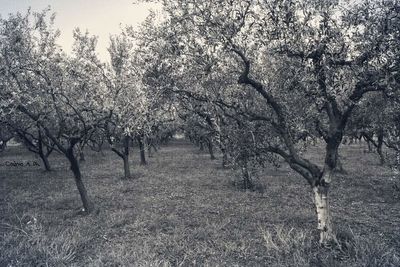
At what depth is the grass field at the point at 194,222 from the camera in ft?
43.5

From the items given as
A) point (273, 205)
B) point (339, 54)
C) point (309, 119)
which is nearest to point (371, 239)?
point (309, 119)

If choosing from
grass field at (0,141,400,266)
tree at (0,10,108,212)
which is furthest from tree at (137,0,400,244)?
tree at (0,10,108,212)

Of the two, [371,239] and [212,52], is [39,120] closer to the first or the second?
[212,52]

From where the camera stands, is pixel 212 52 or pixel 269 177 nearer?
pixel 212 52

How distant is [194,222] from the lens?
18.7 metres

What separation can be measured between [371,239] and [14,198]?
72.1 feet

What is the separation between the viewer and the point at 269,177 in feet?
105

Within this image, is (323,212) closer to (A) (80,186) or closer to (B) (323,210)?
(B) (323,210)

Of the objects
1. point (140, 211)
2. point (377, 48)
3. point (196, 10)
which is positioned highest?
point (196, 10)

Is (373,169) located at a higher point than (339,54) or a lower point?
lower

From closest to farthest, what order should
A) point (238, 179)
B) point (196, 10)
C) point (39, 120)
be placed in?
point (196, 10) < point (39, 120) < point (238, 179)

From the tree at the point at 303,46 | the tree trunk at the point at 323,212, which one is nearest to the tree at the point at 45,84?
the tree at the point at 303,46

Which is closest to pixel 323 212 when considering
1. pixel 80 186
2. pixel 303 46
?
pixel 303 46

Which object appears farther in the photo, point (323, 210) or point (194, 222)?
point (194, 222)
